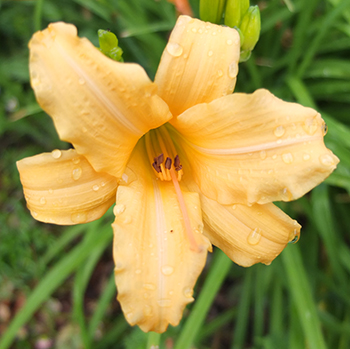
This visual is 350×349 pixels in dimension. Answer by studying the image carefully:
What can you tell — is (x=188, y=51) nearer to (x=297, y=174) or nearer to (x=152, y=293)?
(x=297, y=174)

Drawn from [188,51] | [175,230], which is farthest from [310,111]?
[175,230]

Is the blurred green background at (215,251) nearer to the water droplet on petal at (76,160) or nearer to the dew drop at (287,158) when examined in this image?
the dew drop at (287,158)

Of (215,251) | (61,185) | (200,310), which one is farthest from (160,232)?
(215,251)

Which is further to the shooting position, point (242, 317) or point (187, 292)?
point (242, 317)

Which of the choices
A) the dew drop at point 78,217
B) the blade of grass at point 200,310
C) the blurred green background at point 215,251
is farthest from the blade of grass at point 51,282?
the dew drop at point 78,217

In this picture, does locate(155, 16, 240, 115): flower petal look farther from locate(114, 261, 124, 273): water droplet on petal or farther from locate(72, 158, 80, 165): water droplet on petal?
locate(114, 261, 124, 273): water droplet on petal

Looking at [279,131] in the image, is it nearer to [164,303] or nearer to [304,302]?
[164,303]
